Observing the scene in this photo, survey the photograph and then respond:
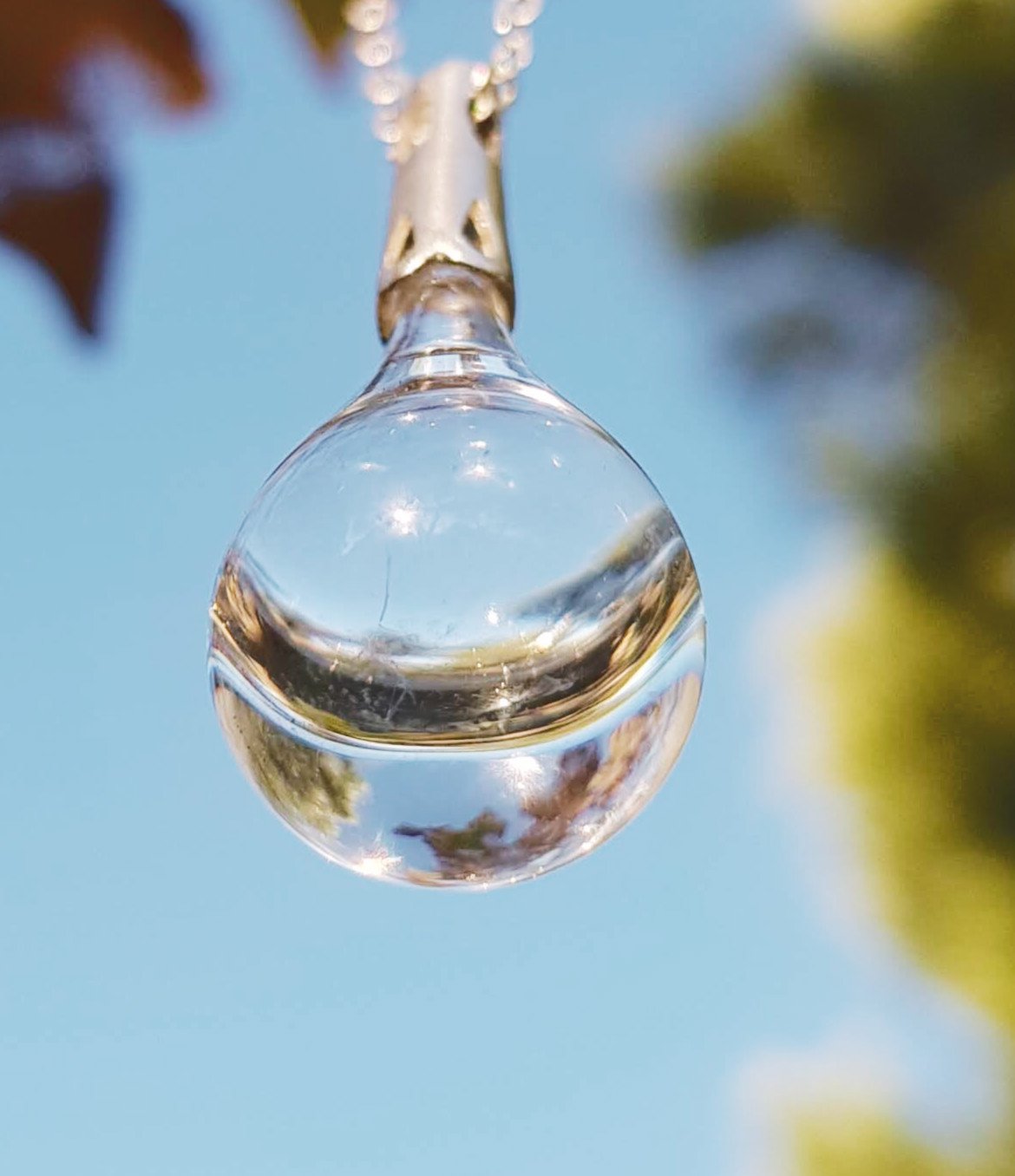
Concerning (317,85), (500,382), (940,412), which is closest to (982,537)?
(940,412)

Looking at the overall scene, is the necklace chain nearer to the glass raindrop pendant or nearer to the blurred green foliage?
the glass raindrop pendant

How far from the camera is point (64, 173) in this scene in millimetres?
733

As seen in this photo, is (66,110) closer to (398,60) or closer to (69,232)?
(69,232)

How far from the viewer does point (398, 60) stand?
288 millimetres

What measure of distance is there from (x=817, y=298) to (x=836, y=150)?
12cm

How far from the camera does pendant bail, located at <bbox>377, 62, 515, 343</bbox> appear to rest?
27 centimetres

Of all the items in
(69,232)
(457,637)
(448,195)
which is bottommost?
(457,637)

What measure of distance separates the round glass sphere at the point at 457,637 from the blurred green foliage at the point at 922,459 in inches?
30.9

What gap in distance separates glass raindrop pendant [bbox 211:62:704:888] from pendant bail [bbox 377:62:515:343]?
0.14 feet

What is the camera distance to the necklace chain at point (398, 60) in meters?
0.28

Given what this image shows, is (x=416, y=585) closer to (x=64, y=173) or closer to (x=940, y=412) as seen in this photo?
(x=64, y=173)

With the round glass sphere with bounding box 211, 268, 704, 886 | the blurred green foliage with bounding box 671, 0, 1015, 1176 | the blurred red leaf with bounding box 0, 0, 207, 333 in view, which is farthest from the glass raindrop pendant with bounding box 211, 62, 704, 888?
the blurred green foliage with bounding box 671, 0, 1015, 1176

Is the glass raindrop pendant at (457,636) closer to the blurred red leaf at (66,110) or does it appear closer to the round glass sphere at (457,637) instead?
the round glass sphere at (457,637)

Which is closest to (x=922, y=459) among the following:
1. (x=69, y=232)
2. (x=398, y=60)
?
(x=69, y=232)
